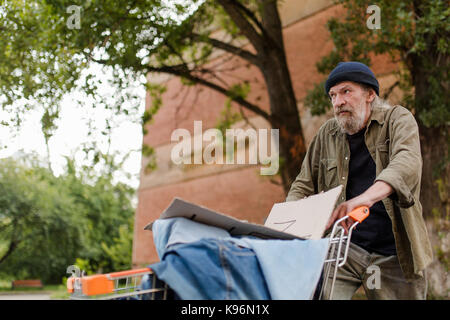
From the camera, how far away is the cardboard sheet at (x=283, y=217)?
2.32 m

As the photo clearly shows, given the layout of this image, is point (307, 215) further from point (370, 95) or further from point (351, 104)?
point (370, 95)

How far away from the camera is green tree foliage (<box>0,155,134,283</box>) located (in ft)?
64.0

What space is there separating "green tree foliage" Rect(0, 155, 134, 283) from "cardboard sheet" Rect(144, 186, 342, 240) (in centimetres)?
1659

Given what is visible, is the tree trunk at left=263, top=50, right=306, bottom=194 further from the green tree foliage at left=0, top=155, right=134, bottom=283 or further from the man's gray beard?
the green tree foliage at left=0, top=155, right=134, bottom=283

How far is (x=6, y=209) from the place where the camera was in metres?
19.3

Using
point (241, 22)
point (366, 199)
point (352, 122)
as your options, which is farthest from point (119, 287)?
point (241, 22)

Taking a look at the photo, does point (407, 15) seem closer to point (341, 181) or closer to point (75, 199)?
point (341, 181)

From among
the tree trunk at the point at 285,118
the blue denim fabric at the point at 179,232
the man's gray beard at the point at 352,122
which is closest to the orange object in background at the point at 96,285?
the blue denim fabric at the point at 179,232

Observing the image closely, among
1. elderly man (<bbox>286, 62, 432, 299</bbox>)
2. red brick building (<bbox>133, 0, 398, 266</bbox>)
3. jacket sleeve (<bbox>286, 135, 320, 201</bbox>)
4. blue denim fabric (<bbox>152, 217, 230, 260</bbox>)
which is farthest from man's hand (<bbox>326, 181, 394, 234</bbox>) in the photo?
red brick building (<bbox>133, 0, 398, 266</bbox>)

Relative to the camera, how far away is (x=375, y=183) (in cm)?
254

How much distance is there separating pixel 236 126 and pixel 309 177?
28.2 ft

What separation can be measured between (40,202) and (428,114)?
16.6m

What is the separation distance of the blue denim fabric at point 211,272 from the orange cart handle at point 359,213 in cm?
54
